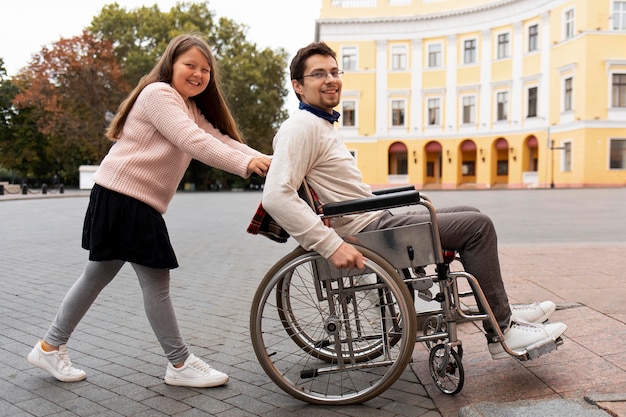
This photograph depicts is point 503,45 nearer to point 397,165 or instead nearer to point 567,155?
point 567,155

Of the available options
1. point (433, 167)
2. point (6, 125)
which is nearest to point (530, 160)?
point (433, 167)

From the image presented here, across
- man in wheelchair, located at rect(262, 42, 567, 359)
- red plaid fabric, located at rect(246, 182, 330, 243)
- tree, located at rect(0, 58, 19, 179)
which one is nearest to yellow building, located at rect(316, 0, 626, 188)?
tree, located at rect(0, 58, 19, 179)

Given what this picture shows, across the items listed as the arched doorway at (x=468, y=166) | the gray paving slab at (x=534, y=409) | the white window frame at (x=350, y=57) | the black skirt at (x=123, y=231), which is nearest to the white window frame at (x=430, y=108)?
the arched doorway at (x=468, y=166)

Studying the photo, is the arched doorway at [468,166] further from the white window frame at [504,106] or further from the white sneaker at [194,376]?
the white sneaker at [194,376]

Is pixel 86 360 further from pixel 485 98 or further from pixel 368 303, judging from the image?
pixel 485 98

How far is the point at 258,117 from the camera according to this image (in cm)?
4978

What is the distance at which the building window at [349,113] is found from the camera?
159ft

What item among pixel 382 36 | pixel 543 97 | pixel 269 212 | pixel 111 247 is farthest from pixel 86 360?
pixel 382 36

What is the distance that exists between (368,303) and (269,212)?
713 millimetres

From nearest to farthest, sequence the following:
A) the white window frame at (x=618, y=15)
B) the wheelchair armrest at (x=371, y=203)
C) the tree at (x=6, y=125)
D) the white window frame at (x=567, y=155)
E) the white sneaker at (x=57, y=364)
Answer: the wheelchair armrest at (x=371, y=203)
the white sneaker at (x=57, y=364)
the white window frame at (x=618, y=15)
the white window frame at (x=567, y=155)
the tree at (x=6, y=125)

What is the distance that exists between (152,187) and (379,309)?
132 centimetres

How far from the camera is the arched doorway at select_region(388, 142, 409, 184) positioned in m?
48.3

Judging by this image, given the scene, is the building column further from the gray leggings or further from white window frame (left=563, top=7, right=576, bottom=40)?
the gray leggings

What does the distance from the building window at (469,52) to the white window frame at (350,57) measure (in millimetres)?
7888
